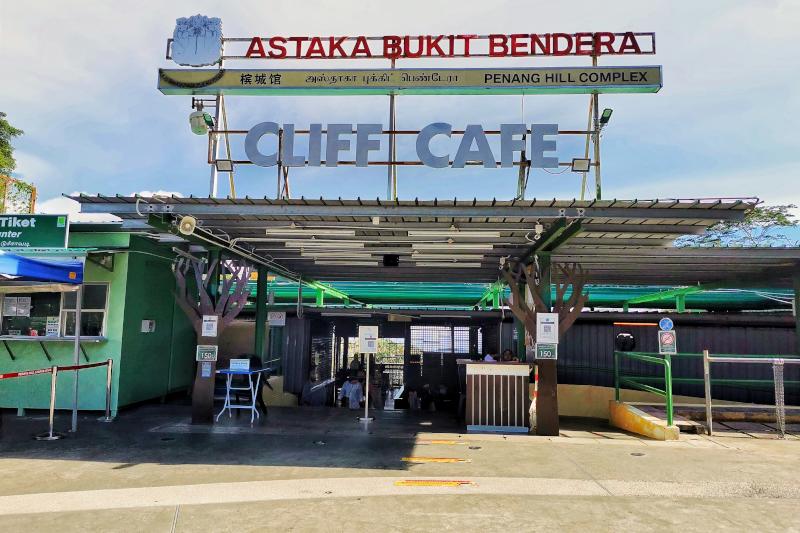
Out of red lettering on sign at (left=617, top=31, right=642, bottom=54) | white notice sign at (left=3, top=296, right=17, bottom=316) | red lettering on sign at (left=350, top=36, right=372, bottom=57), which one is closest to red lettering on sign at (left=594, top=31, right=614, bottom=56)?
red lettering on sign at (left=617, top=31, right=642, bottom=54)

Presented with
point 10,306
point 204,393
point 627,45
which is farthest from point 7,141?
point 627,45

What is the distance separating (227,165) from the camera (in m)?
9.86

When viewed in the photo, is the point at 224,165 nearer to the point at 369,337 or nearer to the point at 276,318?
the point at 369,337

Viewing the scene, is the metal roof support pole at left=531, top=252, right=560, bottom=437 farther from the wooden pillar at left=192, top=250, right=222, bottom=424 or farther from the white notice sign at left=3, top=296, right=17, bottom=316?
the white notice sign at left=3, top=296, right=17, bottom=316

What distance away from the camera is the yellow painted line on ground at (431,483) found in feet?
20.3

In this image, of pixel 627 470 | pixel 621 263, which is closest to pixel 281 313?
pixel 621 263

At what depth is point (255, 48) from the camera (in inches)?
442

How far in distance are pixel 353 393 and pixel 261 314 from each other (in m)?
3.12

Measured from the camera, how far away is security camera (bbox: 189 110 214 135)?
33.5ft

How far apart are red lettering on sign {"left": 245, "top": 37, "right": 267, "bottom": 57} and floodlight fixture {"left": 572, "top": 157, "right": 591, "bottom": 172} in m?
6.80

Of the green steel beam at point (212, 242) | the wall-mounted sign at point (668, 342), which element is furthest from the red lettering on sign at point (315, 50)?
the wall-mounted sign at point (668, 342)

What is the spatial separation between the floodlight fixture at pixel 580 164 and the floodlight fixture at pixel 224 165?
627 centimetres

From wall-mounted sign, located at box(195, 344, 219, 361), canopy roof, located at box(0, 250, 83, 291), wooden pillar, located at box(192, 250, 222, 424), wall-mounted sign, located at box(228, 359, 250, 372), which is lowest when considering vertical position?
wooden pillar, located at box(192, 250, 222, 424)

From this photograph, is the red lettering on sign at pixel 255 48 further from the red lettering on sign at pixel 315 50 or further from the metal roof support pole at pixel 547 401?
the metal roof support pole at pixel 547 401
